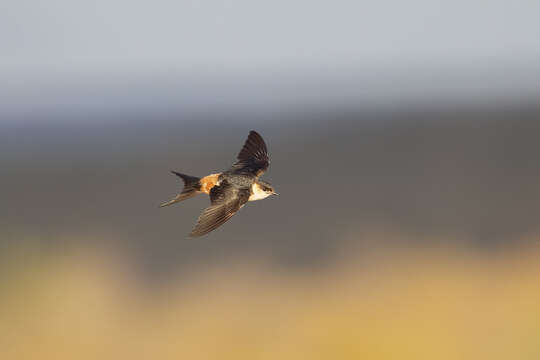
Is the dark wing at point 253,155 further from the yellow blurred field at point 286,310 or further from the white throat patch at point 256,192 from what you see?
the yellow blurred field at point 286,310

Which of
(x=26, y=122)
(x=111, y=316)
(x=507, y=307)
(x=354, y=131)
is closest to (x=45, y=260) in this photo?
(x=111, y=316)

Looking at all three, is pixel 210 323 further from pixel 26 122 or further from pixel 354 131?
pixel 26 122

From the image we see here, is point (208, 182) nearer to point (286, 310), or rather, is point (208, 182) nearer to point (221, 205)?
point (221, 205)

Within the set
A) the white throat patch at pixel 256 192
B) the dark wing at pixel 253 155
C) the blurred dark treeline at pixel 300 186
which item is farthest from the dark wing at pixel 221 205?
the blurred dark treeline at pixel 300 186

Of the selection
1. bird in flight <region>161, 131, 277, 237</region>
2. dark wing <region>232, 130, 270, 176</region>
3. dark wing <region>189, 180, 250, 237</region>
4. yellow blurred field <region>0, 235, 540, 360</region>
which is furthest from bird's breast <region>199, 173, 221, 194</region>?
yellow blurred field <region>0, 235, 540, 360</region>

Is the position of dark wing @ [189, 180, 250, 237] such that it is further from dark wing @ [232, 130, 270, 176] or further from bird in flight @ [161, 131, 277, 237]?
dark wing @ [232, 130, 270, 176]
